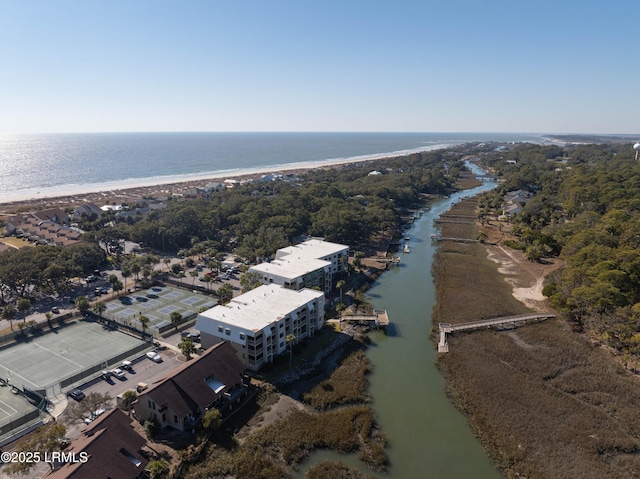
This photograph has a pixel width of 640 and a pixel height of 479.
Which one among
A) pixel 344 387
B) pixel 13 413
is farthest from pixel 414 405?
pixel 13 413

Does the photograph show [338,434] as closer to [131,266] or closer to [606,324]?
[606,324]

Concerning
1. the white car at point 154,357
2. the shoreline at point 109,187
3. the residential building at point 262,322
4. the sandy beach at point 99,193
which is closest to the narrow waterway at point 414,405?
the residential building at point 262,322

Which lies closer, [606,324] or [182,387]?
[182,387]

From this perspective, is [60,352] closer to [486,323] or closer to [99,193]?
[486,323]

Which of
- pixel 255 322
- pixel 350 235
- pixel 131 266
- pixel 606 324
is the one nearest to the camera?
pixel 255 322

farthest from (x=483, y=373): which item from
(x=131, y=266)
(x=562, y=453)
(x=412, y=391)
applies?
(x=131, y=266)

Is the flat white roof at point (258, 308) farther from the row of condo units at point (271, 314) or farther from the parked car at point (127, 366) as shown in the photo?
the parked car at point (127, 366)
